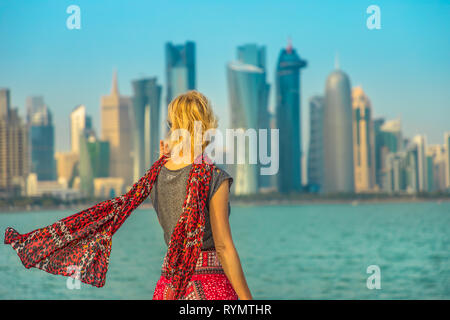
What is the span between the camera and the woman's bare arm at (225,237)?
2.43 metres

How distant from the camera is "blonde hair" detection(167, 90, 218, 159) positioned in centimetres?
242

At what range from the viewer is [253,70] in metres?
146

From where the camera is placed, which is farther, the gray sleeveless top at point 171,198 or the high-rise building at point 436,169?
the high-rise building at point 436,169

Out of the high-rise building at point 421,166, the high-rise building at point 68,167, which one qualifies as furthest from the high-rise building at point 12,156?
the high-rise building at point 421,166

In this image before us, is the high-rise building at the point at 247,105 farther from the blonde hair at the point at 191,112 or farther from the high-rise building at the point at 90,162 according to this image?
the blonde hair at the point at 191,112

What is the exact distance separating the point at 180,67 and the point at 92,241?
16110 cm

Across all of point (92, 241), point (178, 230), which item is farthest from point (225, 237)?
point (92, 241)

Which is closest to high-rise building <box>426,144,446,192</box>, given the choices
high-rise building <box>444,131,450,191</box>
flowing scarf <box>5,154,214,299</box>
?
high-rise building <box>444,131,450,191</box>

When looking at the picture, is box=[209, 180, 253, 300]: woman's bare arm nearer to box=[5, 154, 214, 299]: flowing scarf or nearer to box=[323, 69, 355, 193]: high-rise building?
box=[5, 154, 214, 299]: flowing scarf

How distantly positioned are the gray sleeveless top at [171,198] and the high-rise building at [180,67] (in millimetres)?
150022

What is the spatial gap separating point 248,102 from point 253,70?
13245 mm

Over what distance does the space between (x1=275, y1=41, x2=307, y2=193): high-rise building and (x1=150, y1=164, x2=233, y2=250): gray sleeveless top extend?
130357mm

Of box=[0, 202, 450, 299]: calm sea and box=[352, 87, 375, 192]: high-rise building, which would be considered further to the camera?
box=[352, 87, 375, 192]: high-rise building

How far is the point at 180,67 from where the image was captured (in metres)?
162
